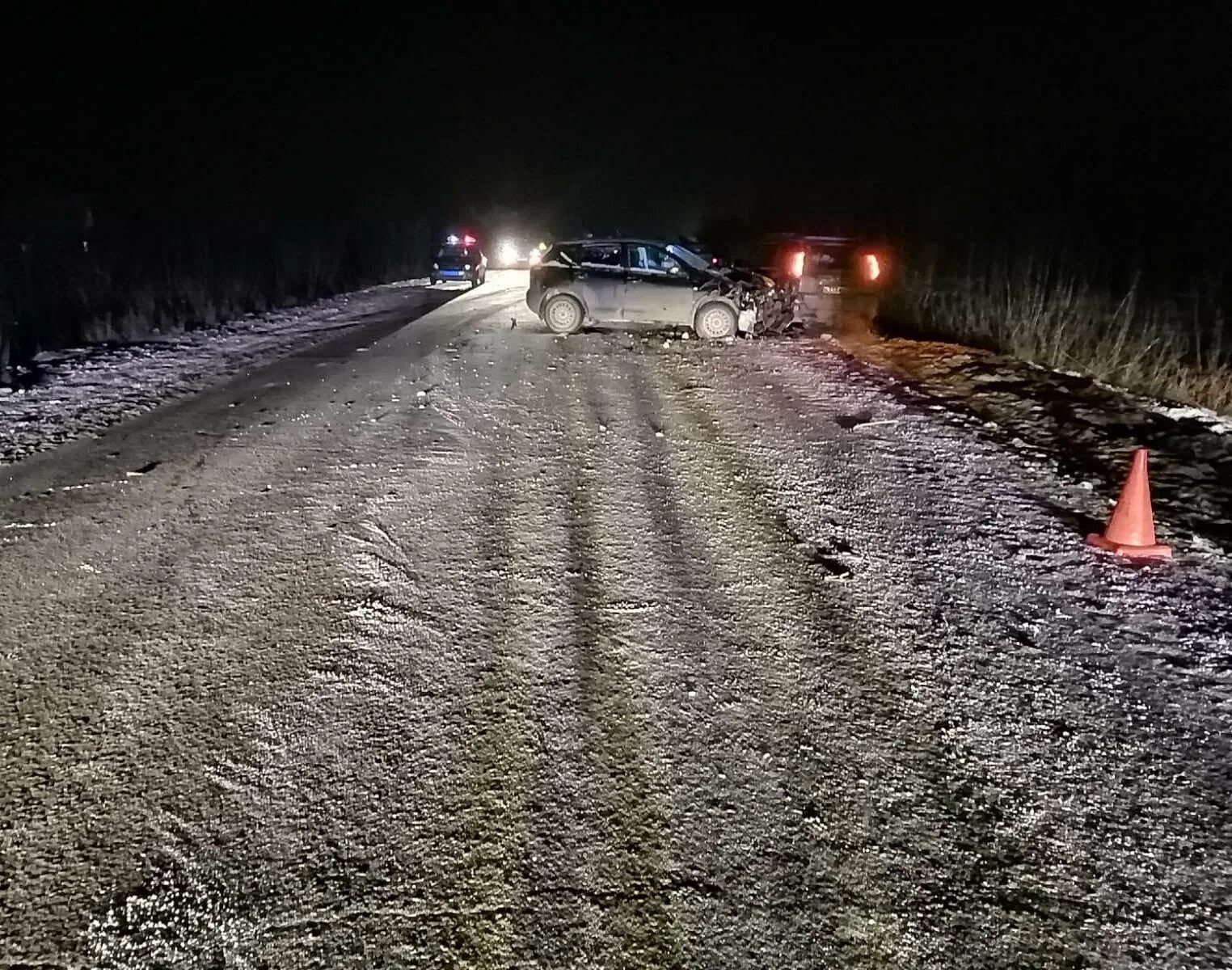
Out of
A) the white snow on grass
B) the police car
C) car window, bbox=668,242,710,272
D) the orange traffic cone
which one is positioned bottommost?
the orange traffic cone

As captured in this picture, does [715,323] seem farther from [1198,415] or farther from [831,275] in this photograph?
[1198,415]

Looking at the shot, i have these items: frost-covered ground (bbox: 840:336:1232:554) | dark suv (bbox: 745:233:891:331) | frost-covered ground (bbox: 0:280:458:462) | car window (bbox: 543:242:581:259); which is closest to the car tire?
car window (bbox: 543:242:581:259)

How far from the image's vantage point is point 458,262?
3095 cm

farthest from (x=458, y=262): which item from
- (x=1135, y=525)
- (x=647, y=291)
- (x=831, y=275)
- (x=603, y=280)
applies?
(x=1135, y=525)

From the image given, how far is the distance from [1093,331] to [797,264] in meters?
5.04

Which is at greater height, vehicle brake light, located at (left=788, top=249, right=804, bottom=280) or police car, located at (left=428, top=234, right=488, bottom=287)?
police car, located at (left=428, top=234, right=488, bottom=287)

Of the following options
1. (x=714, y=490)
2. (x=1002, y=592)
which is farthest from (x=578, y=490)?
(x=1002, y=592)

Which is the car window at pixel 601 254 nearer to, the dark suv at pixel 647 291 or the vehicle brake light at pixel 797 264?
the dark suv at pixel 647 291

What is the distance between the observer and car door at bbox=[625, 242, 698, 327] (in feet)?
51.2

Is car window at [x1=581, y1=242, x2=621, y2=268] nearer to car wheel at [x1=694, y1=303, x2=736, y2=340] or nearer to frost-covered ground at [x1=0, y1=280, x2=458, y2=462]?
car wheel at [x1=694, y1=303, x2=736, y2=340]

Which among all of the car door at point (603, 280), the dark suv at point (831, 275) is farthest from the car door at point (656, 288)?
the dark suv at point (831, 275)

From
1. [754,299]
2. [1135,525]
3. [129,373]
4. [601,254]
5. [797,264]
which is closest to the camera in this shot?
[1135,525]

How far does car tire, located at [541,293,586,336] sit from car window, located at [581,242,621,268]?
0.76 metres

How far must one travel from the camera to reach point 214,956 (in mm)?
2869
